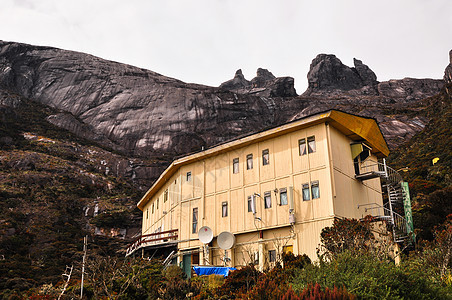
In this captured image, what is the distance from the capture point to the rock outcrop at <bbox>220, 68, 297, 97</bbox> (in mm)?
138625

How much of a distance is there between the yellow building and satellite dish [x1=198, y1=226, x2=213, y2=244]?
0.78 meters

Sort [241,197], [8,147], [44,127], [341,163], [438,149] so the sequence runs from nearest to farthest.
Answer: [341,163], [241,197], [438,149], [8,147], [44,127]

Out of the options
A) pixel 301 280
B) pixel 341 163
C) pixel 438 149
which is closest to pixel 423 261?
pixel 341 163

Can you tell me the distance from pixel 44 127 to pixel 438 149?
82384mm

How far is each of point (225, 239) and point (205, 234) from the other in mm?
1573

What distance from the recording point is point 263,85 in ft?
506

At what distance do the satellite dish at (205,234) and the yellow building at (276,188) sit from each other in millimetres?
784

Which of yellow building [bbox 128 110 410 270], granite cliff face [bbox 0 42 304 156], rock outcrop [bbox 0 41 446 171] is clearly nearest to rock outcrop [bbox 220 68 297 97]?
rock outcrop [bbox 0 41 446 171]

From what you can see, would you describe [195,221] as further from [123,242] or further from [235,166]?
[123,242]

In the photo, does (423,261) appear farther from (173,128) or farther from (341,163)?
(173,128)

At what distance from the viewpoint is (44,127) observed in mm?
101312

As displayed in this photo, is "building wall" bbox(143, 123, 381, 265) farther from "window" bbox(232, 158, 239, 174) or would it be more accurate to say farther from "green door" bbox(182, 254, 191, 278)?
"green door" bbox(182, 254, 191, 278)

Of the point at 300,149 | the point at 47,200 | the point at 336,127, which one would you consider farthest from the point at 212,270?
the point at 47,200

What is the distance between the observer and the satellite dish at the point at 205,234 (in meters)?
27.2
